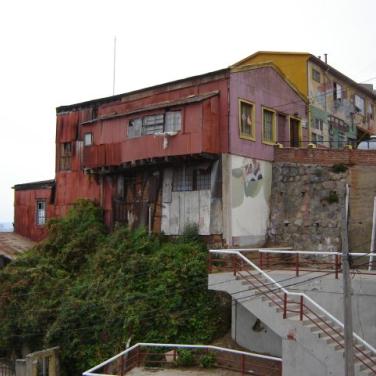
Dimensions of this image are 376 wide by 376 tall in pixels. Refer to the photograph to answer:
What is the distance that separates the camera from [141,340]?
60.2ft

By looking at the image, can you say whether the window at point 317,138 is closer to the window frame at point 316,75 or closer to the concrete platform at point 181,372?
the window frame at point 316,75

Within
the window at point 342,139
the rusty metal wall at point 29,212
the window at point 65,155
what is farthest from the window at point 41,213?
the window at point 342,139

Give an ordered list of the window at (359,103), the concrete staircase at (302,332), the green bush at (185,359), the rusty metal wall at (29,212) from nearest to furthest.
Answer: the concrete staircase at (302,332)
the green bush at (185,359)
the rusty metal wall at (29,212)
the window at (359,103)

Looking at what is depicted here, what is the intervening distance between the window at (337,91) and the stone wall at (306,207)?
35.7ft

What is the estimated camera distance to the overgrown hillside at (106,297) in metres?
18.6

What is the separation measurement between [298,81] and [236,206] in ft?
38.2

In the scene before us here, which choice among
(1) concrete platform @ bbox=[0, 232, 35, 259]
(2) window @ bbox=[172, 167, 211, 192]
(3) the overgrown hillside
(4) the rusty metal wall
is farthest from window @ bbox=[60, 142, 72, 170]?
(2) window @ bbox=[172, 167, 211, 192]

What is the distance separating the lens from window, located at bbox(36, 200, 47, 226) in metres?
31.0

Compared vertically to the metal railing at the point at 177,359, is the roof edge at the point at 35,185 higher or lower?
higher

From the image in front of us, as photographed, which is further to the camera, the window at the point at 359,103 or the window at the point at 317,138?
the window at the point at 359,103

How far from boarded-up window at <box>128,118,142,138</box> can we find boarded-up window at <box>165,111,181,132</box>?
1.71 m

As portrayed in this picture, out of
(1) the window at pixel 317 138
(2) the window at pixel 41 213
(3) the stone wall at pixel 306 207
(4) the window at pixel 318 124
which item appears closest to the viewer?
(3) the stone wall at pixel 306 207

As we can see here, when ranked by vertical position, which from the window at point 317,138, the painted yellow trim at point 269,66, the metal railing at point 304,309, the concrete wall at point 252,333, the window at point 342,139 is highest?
the painted yellow trim at point 269,66

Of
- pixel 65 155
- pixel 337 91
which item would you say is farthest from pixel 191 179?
pixel 337 91
